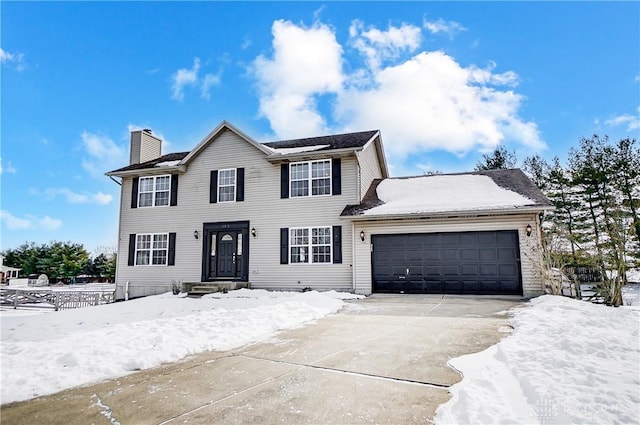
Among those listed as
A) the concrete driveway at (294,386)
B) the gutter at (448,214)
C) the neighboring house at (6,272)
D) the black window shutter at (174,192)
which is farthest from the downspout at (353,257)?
the neighboring house at (6,272)

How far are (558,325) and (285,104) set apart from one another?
50.8ft

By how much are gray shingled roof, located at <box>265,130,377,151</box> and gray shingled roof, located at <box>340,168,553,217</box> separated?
2072mm

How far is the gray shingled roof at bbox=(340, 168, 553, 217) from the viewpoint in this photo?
1128cm

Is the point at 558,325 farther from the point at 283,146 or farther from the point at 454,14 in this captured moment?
the point at 283,146

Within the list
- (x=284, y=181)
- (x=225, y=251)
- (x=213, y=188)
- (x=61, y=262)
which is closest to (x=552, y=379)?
(x=284, y=181)

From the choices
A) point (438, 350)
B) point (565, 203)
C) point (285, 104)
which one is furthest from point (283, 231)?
point (565, 203)

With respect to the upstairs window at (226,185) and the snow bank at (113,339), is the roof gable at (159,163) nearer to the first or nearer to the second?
the upstairs window at (226,185)

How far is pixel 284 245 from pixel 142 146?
9.06m

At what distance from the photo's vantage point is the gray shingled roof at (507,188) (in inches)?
444

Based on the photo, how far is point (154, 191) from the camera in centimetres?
1505

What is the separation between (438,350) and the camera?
4727 mm

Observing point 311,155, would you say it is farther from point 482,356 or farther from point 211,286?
point 482,356

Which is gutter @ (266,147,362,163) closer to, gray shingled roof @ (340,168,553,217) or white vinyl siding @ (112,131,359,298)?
white vinyl siding @ (112,131,359,298)

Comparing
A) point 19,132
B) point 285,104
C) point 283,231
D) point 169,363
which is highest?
point 285,104
